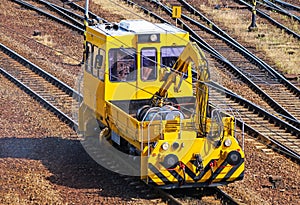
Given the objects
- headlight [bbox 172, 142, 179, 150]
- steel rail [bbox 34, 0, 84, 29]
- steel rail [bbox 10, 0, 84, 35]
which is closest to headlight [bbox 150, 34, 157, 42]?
headlight [bbox 172, 142, 179, 150]

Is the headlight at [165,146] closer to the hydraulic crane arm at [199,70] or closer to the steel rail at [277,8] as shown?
the hydraulic crane arm at [199,70]

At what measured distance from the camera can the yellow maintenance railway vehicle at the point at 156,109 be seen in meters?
14.3

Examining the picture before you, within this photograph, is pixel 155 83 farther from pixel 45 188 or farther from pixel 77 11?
pixel 77 11

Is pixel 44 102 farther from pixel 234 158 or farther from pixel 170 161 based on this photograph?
pixel 234 158

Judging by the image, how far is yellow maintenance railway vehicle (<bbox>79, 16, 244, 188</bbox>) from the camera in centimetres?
1430

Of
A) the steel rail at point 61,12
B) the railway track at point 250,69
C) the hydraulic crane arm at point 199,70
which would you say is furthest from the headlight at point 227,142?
the steel rail at point 61,12

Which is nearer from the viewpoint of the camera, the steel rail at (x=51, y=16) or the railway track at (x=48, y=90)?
the railway track at (x=48, y=90)

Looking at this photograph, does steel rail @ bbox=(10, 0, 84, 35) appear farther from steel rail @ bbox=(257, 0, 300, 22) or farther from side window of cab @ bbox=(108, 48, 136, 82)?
side window of cab @ bbox=(108, 48, 136, 82)

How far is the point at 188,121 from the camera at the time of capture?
14.7 metres

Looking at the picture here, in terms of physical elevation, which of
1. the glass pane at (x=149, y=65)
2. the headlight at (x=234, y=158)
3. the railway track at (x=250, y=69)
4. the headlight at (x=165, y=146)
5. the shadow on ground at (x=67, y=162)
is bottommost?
the railway track at (x=250, y=69)

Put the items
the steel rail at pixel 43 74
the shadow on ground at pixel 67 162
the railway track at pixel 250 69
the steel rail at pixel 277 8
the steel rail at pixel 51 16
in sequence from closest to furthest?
1. the shadow on ground at pixel 67 162
2. the railway track at pixel 250 69
3. the steel rail at pixel 43 74
4. the steel rail at pixel 51 16
5. the steel rail at pixel 277 8

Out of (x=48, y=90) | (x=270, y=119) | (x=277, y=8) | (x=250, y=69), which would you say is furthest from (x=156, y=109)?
(x=277, y=8)

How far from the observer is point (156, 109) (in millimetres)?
15148

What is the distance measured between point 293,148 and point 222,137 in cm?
441
